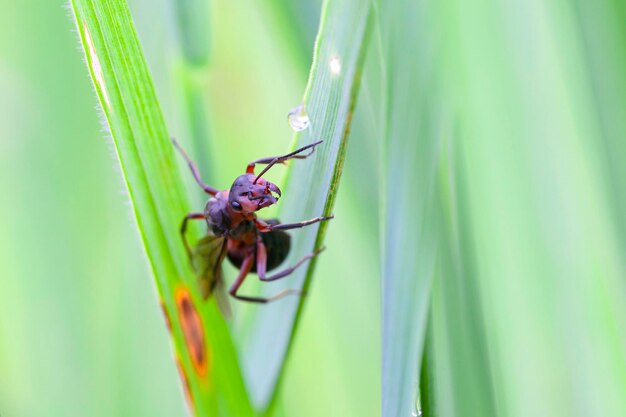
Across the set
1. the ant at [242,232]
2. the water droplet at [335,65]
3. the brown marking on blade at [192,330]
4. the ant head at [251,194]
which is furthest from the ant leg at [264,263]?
the water droplet at [335,65]

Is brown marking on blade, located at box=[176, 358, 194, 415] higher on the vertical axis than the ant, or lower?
lower

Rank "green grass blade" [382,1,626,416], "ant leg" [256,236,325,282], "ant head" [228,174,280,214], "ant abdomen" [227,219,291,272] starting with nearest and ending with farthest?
1. "green grass blade" [382,1,626,416]
2. "ant leg" [256,236,325,282]
3. "ant head" [228,174,280,214]
4. "ant abdomen" [227,219,291,272]

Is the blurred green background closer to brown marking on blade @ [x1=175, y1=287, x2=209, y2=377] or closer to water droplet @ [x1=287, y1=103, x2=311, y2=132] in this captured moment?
water droplet @ [x1=287, y1=103, x2=311, y2=132]

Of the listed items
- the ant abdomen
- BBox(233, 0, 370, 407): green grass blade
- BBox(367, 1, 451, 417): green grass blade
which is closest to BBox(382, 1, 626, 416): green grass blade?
BBox(367, 1, 451, 417): green grass blade

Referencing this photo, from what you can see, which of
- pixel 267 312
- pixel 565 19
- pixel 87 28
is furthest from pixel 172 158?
pixel 565 19

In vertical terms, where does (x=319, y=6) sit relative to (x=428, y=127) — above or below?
above

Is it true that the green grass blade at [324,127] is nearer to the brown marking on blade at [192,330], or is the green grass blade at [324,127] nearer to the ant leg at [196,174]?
the brown marking on blade at [192,330]

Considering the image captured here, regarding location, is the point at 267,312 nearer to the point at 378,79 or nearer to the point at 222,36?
the point at 378,79
